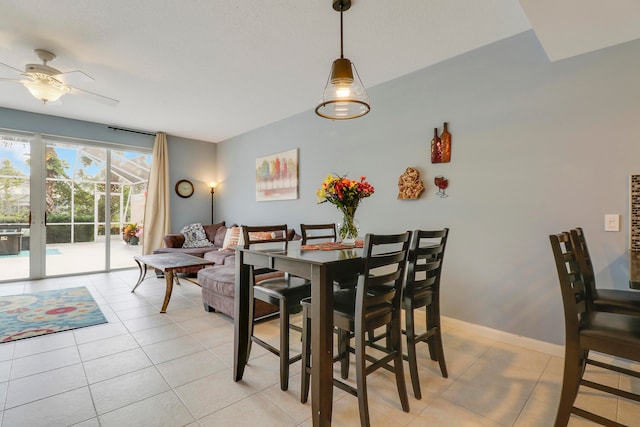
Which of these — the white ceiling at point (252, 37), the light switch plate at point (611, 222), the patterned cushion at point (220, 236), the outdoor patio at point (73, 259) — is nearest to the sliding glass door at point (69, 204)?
the outdoor patio at point (73, 259)

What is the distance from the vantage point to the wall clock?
6094mm

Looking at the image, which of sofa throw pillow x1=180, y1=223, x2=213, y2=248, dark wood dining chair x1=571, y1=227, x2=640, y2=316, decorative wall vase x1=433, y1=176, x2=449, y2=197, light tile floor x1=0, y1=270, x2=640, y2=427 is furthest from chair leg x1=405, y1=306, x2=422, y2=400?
sofa throw pillow x1=180, y1=223, x2=213, y2=248

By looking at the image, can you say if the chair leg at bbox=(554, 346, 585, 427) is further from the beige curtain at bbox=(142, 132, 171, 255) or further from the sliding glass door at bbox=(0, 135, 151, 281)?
the sliding glass door at bbox=(0, 135, 151, 281)

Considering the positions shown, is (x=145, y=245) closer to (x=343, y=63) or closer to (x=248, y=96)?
(x=248, y=96)

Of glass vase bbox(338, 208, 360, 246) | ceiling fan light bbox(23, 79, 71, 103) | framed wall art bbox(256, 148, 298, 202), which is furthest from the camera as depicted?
framed wall art bbox(256, 148, 298, 202)

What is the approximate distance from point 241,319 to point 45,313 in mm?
2763

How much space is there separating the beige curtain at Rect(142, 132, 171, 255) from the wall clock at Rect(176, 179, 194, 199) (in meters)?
0.27

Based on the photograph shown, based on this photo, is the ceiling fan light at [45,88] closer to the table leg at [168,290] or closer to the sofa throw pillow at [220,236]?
the table leg at [168,290]

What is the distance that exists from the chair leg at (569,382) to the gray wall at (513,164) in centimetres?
113

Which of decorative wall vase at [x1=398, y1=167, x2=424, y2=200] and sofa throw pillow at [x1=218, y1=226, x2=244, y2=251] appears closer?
decorative wall vase at [x1=398, y1=167, x2=424, y2=200]

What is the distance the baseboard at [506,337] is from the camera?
92.9 inches

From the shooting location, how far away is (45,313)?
3.24 m

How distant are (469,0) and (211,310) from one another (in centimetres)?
365

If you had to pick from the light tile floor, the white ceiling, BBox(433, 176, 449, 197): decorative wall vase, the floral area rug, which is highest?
the white ceiling
